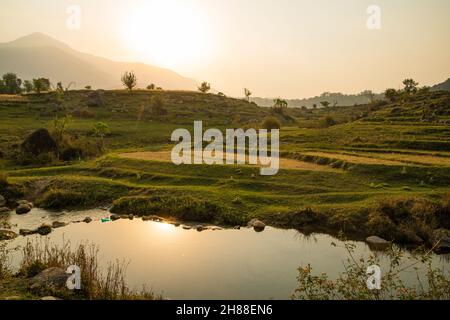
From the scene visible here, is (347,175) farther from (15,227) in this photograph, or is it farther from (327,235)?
(15,227)

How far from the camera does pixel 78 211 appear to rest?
99.2 feet

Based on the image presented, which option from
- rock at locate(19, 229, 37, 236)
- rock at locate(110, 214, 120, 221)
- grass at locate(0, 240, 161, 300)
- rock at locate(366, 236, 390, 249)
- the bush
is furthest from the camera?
the bush

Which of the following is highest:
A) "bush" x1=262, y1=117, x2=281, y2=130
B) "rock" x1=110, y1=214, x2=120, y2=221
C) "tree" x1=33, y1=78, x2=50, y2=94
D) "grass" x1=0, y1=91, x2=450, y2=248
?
"tree" x1=33, y1=78, x2=50, y2=94

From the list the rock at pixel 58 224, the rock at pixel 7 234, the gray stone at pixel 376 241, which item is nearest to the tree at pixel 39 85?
the rock at pixel 58 224

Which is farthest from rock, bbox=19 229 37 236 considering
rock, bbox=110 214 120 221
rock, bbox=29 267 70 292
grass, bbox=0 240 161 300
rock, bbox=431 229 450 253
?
rock, bbox=431 229 450 253

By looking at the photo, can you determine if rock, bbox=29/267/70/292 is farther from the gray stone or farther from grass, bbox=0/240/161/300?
the gray stone

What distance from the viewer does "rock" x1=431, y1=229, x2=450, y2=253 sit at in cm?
2194

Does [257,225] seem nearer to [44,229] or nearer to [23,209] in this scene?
[44,229]

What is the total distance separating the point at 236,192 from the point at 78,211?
12.0 m

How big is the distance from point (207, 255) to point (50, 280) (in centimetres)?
845

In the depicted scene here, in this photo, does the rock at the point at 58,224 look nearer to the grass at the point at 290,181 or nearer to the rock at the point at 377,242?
the grass at the point at 290,181

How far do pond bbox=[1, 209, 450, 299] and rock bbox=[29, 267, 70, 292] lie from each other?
3.18 meters

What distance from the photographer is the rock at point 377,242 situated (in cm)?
2252

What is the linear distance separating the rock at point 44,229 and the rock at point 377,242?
1965cm
